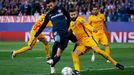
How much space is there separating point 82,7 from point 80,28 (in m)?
25.6

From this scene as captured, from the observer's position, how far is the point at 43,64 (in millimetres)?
21516

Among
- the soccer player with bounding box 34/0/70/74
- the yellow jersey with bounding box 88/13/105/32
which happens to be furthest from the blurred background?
the soccer player with bounding box 34/0/70/74

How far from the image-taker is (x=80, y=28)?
58.5 feet

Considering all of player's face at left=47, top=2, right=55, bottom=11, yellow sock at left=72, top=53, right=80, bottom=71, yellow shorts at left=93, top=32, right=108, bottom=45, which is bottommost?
yellow sock at left=72, top=53, right=80, bottom=71

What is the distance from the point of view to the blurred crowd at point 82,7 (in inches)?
1636

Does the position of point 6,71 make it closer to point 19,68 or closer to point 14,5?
point 19,68

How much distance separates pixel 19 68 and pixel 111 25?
65.9 feet

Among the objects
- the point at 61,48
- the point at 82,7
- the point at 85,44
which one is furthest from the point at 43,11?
the point at 61,48

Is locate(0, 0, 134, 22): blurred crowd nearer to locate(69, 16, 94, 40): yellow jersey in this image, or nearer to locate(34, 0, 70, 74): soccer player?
locate(69, 16, 94, 40): yellow jersey

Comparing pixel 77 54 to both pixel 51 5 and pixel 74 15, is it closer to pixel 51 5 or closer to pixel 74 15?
pixel 74 15

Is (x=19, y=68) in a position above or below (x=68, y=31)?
below

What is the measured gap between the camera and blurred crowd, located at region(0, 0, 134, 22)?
41562 millimetres

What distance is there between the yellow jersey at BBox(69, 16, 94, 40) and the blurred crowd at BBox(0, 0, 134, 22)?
2311 cm

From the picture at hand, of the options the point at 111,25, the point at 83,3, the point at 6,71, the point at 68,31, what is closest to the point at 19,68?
the point at 6,71
